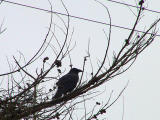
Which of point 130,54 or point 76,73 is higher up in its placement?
point 76,73

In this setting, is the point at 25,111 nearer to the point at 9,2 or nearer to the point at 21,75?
the point at 21,75

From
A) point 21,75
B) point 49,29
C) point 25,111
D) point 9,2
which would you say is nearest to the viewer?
point 25,111

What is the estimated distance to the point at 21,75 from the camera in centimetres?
405

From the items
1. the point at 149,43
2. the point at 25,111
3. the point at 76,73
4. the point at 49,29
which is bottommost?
the point at 25,111

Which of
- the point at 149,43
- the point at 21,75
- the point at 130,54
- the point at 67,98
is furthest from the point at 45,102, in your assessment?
the point at 149,43

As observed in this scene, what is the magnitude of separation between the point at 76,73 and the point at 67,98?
4.61 meters

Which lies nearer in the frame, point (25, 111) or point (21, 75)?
point (25, 111)

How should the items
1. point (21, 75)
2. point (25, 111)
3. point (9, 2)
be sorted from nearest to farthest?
point (25, 111), point (21, 75), point (9, 2)

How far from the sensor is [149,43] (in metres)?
3.76

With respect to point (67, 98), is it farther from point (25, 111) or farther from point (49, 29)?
point (49, 29)

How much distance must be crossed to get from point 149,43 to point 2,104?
1.64m

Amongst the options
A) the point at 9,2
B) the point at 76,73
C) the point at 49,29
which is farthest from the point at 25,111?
the point at 76,73

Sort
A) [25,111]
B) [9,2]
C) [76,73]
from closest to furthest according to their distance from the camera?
[25,111]
[9,2]
[76,73]

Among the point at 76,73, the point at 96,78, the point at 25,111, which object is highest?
the point at 76,73
